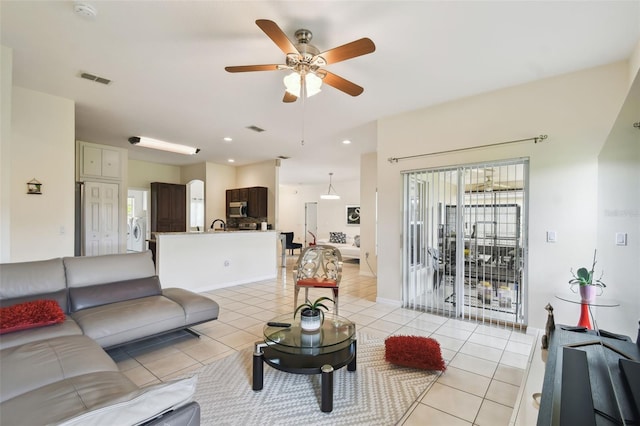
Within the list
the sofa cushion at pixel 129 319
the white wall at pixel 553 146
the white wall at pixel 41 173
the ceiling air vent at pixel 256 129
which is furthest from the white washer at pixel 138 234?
the white wall at pixel 553 146

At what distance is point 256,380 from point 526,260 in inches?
120

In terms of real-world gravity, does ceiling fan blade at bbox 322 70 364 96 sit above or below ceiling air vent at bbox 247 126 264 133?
below

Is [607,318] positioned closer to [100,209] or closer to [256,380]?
[256,380]

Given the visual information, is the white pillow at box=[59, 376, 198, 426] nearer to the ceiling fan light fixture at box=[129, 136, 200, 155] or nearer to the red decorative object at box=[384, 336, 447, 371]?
the red decorative object at box=[384, 336, 447, 371]

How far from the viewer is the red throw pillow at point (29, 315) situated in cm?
197

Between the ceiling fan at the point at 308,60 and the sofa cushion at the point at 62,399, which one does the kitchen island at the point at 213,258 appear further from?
the ceiling fan at the point at 308,60

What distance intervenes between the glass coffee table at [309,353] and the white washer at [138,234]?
711 cm

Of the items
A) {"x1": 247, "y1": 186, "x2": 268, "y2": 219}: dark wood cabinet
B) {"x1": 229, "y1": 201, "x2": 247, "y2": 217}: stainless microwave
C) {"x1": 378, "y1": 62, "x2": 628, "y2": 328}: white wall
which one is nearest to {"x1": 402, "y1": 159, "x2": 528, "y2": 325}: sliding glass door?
{"x1": 378, "y1": 62, "x2": 628, "y2": 328}: white wall

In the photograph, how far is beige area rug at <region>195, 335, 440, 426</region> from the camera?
5.92 feet

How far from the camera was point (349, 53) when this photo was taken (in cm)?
211

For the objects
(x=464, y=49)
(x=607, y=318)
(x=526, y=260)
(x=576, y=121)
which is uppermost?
(x=464, y=49)

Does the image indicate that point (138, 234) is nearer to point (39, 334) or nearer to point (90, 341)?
point (39, 334)

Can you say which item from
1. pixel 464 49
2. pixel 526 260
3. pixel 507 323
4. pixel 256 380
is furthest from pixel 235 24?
pixel 507 323

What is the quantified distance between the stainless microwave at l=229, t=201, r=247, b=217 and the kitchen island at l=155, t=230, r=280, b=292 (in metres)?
1.80
